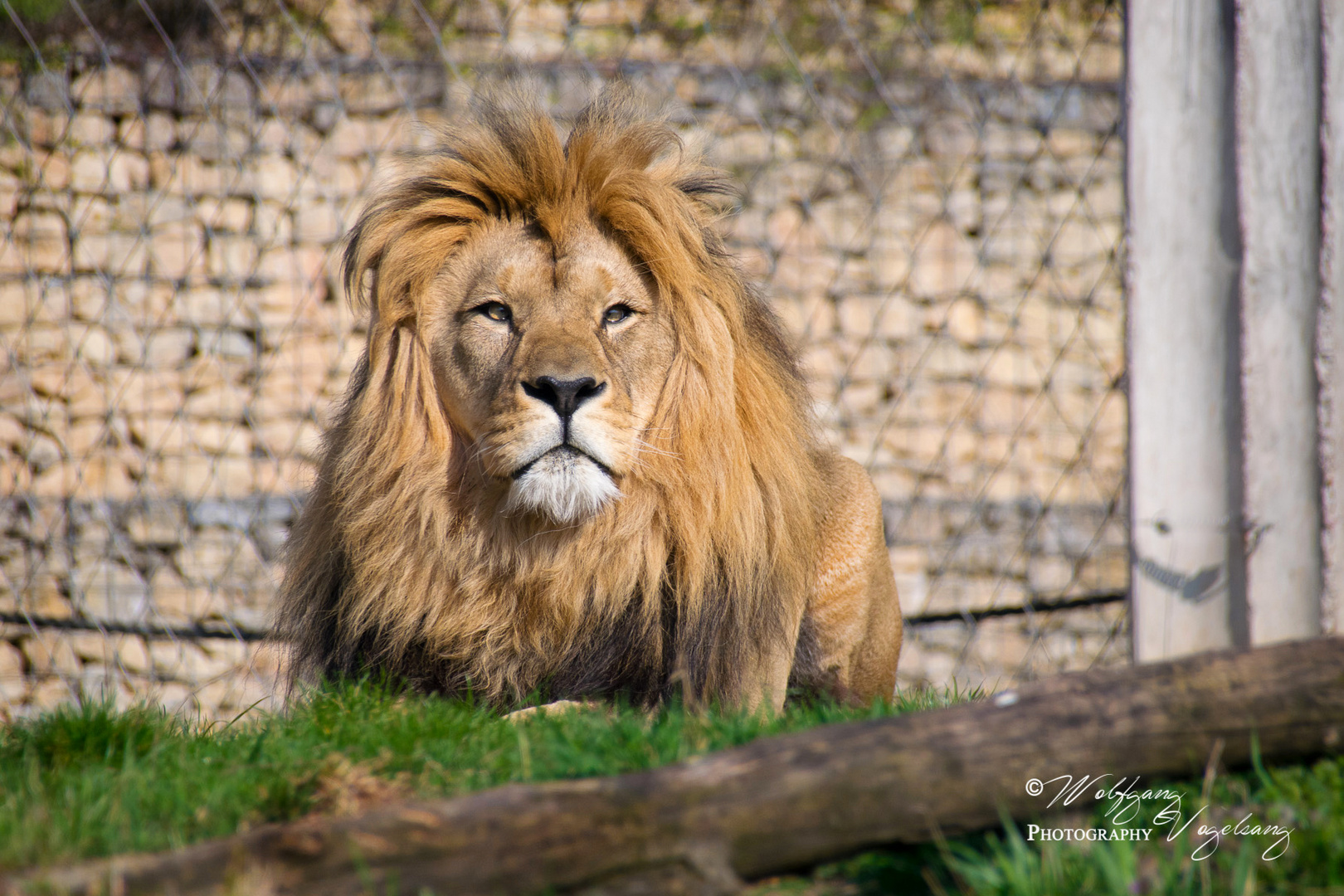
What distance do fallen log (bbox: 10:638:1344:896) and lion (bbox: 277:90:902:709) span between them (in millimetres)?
1145

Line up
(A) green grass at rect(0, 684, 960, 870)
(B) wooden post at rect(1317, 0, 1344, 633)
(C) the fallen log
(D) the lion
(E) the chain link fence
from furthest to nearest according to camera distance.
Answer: (E) the chain link fence < (D) the lion < (B) wooden post at rect(1317, 0, 1344, 633) < (A) green grass at rect(0, 684, 960, 870) < (C) the fallen log

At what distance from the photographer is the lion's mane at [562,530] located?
272 cm

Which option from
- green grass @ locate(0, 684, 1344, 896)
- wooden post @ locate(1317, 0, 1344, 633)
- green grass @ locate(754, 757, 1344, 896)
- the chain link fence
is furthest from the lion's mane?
the chain link fence

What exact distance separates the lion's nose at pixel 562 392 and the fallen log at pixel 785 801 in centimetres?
115

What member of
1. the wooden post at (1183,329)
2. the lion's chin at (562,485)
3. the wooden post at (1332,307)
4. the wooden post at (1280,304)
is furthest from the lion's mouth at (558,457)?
the wooden post at (1332,307)

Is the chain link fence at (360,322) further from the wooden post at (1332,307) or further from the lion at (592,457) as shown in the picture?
the wooden post at (1332,307)

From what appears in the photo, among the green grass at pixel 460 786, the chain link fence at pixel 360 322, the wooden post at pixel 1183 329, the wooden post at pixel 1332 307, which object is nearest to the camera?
the green grass at pixel 460 786

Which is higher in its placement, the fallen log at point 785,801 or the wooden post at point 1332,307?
the wooden post at point 1332,307

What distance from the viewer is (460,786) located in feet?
A: 6.06

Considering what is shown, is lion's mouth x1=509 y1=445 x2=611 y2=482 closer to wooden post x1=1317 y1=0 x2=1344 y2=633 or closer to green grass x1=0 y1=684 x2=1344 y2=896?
green grass x1=0 y1=684 x2=1344 y2=896

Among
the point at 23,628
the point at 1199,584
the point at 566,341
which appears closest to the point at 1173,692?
the point at 1199,584

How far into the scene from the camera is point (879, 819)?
1.46 m

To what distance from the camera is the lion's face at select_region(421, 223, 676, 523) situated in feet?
8.22

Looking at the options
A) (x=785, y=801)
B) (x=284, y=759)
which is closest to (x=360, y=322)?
(x=284, y=759)
